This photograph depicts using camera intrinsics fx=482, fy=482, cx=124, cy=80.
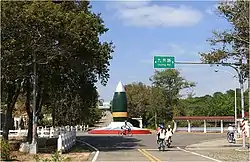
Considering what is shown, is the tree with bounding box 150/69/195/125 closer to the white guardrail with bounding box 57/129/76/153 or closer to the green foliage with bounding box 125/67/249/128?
the green foliage with bounding box 125/67/249/128

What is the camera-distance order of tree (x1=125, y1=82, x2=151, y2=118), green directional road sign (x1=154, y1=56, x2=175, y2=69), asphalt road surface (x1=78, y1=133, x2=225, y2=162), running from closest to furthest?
1. asphalt road surface (x1=78, y1=133, x2=225, y2=162)
2. green directional road sign (x1=154, y1=56, x2=175, y2=69)
3. tree (x1=125, y1=82, x2=151, y2=118)

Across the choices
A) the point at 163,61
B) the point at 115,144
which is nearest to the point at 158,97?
the point at 115,144

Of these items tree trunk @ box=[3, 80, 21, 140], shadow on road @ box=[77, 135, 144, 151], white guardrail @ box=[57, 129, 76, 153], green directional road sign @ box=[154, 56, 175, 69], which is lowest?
shadow on road @ box=[77, 135, 144, 151]

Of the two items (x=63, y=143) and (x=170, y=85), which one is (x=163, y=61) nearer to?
(x=63, y=143)

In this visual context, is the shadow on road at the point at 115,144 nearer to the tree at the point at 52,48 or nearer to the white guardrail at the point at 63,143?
the white guardrail at the point at 63,143

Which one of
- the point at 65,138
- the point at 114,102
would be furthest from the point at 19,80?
the point at 114,102

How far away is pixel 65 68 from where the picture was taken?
101 ft

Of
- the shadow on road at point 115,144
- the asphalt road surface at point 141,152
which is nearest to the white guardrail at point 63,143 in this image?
the asphalt road surface at point 141,152

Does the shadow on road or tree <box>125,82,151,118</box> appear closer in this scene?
the shadow on road

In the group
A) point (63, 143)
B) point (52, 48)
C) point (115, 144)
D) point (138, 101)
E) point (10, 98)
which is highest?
point (52, 48)

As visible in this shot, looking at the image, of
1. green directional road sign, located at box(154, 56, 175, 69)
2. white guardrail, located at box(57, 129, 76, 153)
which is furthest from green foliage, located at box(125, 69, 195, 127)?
white guardrail, located at box(57, 129, 76, 153)

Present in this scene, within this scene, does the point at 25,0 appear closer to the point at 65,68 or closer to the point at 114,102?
the point at 65,68

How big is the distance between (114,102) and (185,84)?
2963 cm

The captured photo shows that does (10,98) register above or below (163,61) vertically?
below
